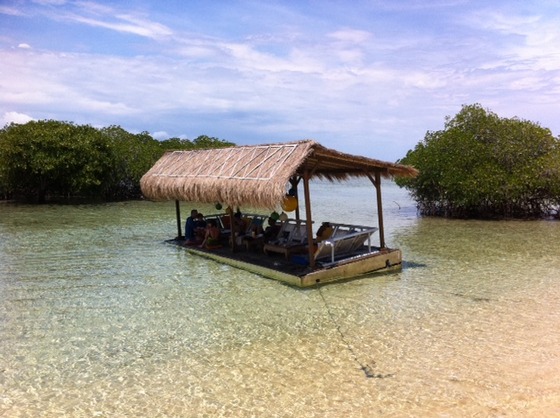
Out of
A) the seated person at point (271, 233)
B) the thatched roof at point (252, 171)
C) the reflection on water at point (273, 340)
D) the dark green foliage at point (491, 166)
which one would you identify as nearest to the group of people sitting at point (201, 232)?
the reflection on water at point (273, 340)

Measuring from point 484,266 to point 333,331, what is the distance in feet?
20.6

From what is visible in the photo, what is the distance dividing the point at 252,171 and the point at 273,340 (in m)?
4.84

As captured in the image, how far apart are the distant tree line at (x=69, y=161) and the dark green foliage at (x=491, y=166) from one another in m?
19.3

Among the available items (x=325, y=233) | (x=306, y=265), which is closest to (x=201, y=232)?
(x=325, y=233)

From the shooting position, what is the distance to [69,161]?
28734mm

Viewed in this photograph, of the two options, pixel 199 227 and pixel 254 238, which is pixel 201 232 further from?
pixel 254 238

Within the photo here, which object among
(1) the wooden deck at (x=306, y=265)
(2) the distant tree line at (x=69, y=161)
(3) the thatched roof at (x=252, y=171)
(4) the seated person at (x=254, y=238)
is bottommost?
(1) the wooden deck at (x=306, y=265)

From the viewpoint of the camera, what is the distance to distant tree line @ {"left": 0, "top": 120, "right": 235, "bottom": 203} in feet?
91.6

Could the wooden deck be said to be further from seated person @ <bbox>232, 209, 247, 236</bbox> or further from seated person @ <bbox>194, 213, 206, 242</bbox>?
seated person @ <bbox>194, 213, 206, 242</bbox>

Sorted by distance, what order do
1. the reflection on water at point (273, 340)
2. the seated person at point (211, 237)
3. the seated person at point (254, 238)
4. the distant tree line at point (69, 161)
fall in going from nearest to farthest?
1. the reflection on water at point (273, 340)
2. the seated person at point (254, 238)
3. the seated person at point (211, 237)
4. the distant tree line at point (69, 161)

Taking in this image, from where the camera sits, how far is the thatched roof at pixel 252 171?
10.1 metres

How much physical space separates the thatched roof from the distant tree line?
15.9 meters

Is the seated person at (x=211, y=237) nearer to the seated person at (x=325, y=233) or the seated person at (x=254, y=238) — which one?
the seated person at (x=254, y=238)

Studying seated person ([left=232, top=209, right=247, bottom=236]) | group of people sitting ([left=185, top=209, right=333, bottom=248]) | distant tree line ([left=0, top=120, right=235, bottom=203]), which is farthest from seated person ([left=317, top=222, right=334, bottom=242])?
distant tree line ([left=0, top=120, right=235, bottom=203])
